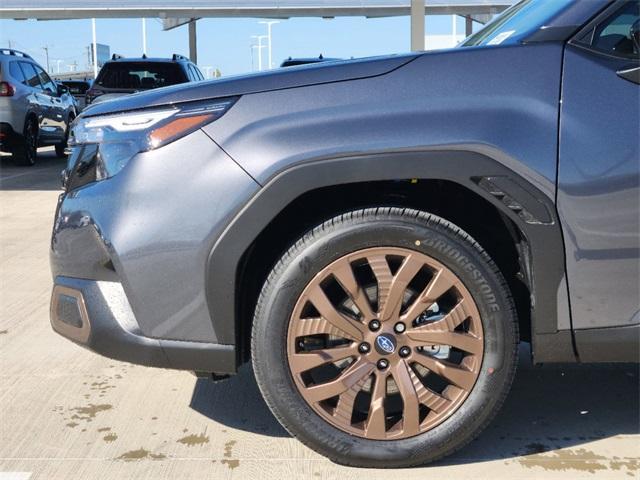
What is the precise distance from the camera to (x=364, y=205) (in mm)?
2752

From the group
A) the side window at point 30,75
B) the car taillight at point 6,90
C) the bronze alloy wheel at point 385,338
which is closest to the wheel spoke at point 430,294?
the bronze alloy wheel at point 385,338

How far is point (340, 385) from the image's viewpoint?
267 centimetres

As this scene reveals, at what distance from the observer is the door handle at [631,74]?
2551mm

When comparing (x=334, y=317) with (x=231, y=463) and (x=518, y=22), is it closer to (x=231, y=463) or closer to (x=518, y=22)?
(x=231, y=463)

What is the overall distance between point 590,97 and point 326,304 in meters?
1.08

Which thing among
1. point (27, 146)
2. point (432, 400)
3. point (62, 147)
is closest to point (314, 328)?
point (432, 400)

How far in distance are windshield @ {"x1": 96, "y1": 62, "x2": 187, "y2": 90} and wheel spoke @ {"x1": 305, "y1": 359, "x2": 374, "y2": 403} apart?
33.3 ft

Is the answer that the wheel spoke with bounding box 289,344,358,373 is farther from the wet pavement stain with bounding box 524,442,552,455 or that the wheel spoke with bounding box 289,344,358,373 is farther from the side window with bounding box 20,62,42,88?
the side window with bounding box 20,62,42,88

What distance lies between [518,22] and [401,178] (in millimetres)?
892

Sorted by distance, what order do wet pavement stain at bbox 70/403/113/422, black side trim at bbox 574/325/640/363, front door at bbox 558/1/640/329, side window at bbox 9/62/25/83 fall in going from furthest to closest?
side window at bbox 9/62/25/83 → wet pavement stain at bbox 70/403/113/422 → black side trim at bbox 574/325/640/363 → front door at bbox 558/1/640/329

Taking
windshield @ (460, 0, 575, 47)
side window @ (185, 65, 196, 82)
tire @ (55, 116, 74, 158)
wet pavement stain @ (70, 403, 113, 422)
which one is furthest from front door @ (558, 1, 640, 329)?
tire @ (55, 116, 74, 158)

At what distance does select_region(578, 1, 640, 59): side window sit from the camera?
261 centimetres

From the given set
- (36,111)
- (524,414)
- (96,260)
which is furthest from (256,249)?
(36,111)

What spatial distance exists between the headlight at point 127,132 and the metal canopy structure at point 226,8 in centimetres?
2413
